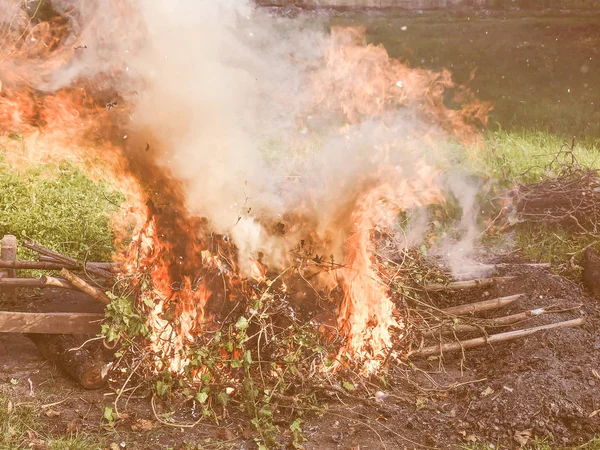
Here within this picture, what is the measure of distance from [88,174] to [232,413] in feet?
19.1

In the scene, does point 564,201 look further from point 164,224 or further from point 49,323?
point 49,323

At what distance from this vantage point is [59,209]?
7.96 m

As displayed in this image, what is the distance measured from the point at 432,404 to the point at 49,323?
3.11m

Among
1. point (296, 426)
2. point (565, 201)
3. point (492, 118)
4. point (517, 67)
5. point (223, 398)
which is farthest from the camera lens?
point (517, 67)

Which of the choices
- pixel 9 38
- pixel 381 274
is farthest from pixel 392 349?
pixel 9 38

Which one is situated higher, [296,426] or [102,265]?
[102,265]

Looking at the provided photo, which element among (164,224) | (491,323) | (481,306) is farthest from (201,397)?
(481,306)

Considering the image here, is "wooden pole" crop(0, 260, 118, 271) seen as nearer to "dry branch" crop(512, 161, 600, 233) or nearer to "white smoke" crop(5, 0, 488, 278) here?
"white smoke" crop(5, 0, 488, 278)

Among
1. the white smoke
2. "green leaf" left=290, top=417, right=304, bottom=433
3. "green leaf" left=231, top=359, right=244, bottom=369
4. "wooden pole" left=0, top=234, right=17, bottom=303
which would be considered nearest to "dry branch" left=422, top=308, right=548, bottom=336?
the white smoke

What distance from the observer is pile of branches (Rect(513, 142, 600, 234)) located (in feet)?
24.0

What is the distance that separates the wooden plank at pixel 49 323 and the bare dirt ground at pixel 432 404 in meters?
0.34

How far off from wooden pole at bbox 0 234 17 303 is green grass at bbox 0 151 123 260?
38.0 inches

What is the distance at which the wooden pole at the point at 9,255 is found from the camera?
5.61 m

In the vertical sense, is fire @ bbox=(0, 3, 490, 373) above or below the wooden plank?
above
